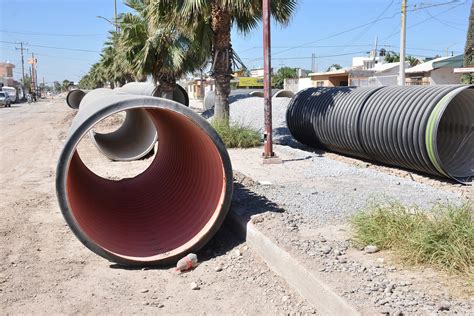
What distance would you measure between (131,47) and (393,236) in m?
20.4

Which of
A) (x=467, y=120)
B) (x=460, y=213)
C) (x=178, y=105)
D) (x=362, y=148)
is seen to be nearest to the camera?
(x=460, y=213)

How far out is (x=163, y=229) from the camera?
6.45 meters

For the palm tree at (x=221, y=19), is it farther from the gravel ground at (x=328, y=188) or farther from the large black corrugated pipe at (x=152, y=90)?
the large black corrugated pipe at (x=152, y=90)

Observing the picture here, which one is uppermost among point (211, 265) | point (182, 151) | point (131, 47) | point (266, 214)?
point (131, 47)

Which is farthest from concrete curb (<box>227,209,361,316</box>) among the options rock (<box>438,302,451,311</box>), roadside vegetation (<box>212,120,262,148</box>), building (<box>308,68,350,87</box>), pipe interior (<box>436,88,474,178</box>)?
building (<box>308,68,350,87</box>)

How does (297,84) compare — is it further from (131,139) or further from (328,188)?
(328,188)

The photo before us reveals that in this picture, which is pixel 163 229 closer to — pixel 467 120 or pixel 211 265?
pixel 211 265

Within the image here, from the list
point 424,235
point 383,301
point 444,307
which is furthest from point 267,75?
point 444,307

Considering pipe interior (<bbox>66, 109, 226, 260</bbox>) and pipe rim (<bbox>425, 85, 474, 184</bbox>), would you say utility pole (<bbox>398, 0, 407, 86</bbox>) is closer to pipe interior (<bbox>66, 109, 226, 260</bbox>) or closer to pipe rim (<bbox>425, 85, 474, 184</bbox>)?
pipe rim (<bbox>425, 85, 474, 184</bbox>)

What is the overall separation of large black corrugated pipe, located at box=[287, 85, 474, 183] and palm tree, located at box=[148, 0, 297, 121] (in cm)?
309

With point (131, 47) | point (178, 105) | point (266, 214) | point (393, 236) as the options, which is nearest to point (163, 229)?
point (266, 214)

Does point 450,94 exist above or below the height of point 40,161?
above

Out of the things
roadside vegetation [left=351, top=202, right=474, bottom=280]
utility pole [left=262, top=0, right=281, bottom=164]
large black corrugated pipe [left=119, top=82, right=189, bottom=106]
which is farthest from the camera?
large black corrugated pipe [left=119, top=82, right=189, bottom=106]

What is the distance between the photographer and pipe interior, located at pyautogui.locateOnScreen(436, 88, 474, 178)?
9.58 m
